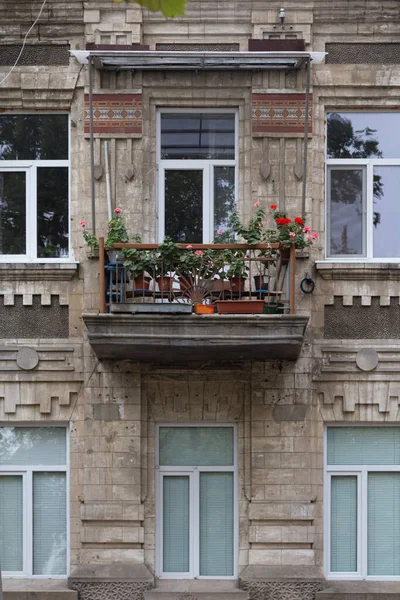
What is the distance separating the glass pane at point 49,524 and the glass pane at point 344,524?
324 cm

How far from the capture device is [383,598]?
372 inches

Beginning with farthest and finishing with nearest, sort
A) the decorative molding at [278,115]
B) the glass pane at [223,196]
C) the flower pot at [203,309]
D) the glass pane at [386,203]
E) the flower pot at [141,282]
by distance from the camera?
the glass pane at [386,203]
the glass pane at [223,196]
the decorative molding at [278,115]
the flower pot at [141,282]
the flower pot at [203,309]

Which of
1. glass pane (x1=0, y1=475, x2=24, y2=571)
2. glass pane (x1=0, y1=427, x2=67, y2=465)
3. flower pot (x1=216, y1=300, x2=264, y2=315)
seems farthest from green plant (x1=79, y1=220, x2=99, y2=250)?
glass pane (x1=0, y1=475, x2=24, y2=571)

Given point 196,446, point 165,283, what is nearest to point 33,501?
point 196,446

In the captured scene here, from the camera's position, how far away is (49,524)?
991 cm

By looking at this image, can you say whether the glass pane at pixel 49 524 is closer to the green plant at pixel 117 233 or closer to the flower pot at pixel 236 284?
the green plant at pixel 117 233

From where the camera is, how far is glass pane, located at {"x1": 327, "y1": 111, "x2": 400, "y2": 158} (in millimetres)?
10219

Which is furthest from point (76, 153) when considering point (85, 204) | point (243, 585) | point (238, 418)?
point (243, 585)

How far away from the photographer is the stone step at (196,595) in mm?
9297

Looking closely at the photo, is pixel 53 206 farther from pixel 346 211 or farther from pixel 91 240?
pixel 346 211

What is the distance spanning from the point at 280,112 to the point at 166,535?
17.2 ft

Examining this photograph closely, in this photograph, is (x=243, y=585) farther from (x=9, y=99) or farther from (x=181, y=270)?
(x=9, y=99)

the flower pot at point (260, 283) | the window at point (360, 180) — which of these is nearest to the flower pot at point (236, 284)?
the flower pot at point (260, 283)

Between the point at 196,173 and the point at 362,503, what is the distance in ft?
14.8
